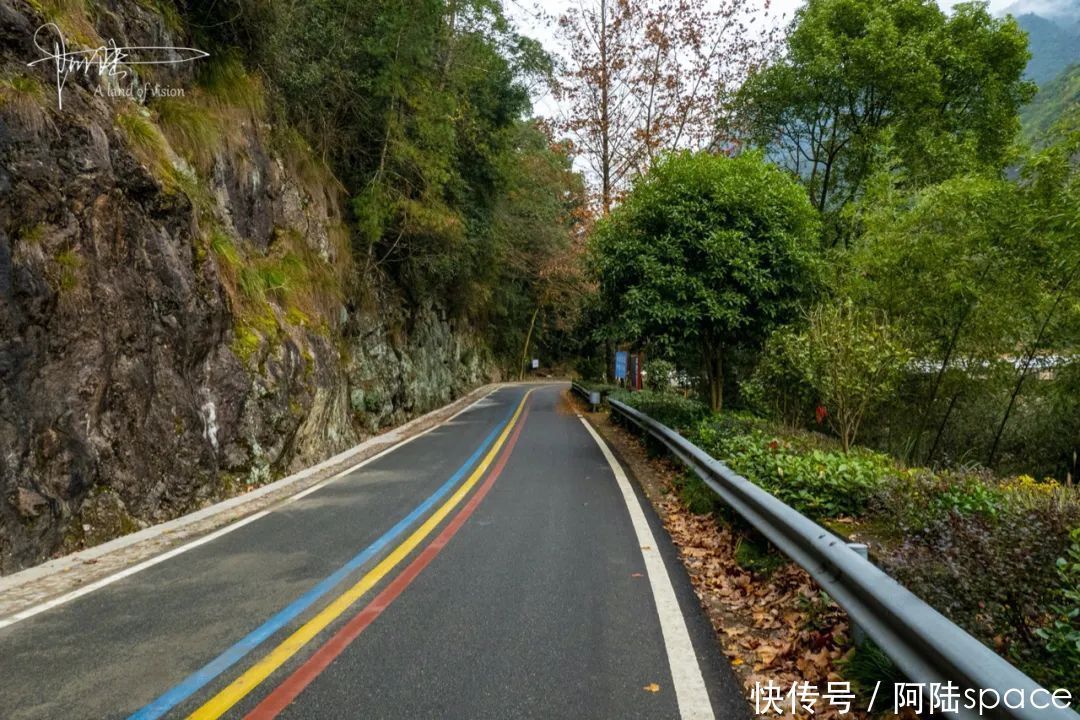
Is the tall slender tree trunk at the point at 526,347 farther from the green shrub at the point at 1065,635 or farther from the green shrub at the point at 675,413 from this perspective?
the green shrub at the point at 1065,635

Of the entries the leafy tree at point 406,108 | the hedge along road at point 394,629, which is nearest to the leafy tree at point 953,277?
the hedge along road at point 394,629

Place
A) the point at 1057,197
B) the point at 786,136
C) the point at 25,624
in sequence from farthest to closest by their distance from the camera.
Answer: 1. the point at 786,136
2. the point at 1057,197
3. the point at 25,624

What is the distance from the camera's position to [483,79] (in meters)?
22.1

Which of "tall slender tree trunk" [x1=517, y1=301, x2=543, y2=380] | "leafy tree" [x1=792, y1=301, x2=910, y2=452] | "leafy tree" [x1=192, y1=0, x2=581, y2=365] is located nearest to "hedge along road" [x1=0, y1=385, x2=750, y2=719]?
"leafy tree" [x1=792, y1=301, x2=910, y2=452]

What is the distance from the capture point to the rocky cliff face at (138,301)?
241 inches

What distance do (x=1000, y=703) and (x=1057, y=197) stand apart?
36.0 feet

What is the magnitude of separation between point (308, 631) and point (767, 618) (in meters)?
3.05

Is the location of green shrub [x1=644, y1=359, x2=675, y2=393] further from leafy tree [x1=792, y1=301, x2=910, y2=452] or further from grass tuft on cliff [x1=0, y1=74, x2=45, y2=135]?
grass tuft on cliff [x1=0, y1=74, x2=45, y2=135]

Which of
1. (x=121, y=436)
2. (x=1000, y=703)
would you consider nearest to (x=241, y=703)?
(x=1000, y=703)

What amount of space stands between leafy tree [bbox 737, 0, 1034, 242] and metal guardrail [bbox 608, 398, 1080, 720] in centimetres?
1666

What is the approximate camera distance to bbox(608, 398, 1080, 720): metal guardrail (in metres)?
2.02

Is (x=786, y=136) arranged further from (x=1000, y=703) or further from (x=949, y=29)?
(x=1000, y=703)

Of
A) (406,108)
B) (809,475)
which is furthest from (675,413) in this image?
(406,108)

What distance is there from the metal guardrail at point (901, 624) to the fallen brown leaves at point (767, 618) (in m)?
0.35
